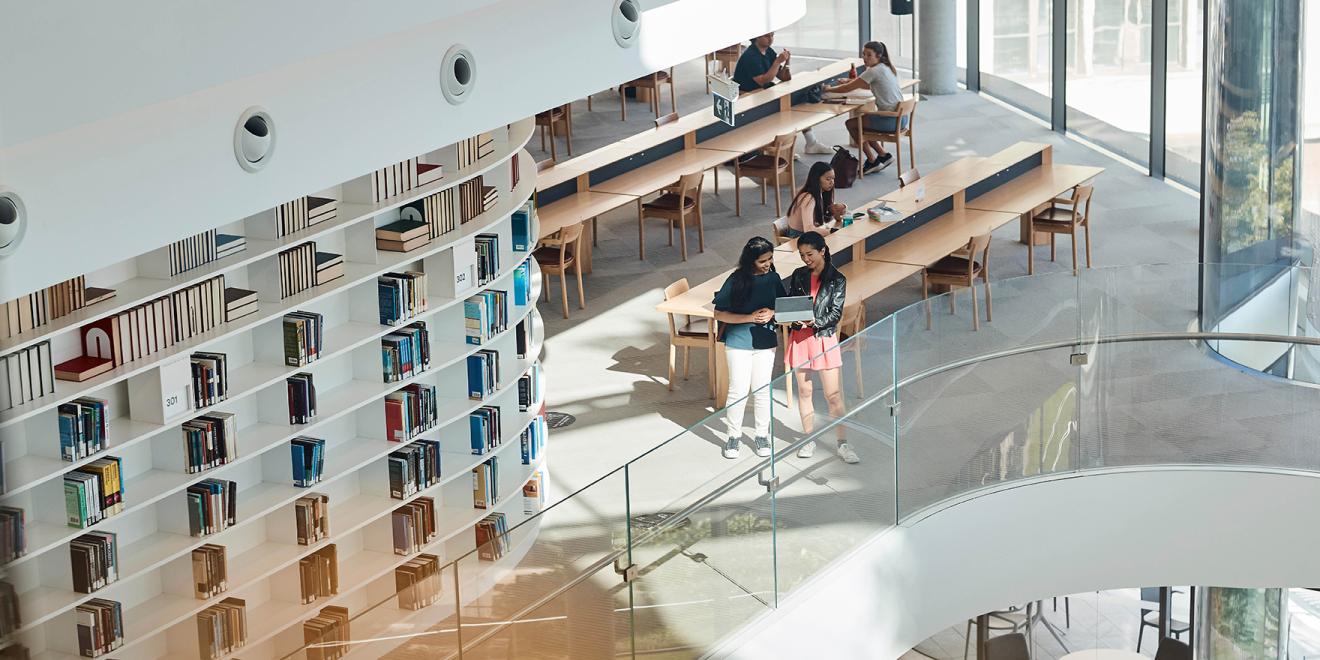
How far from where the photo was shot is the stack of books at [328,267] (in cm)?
589

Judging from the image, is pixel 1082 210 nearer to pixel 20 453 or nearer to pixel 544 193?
pixel 544 193

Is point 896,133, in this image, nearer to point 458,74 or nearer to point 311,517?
point 458,74

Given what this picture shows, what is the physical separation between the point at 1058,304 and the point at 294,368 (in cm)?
438

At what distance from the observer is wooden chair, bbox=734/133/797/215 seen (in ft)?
42.8

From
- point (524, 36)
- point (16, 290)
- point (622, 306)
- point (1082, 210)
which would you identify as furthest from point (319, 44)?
point (1082, 210)

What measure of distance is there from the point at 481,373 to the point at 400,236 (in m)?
0.93

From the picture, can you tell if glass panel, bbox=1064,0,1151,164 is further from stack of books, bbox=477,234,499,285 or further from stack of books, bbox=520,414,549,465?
stack of books, bbox=477,234,499,285

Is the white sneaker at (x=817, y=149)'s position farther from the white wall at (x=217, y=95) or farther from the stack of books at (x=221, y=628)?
the stack of books at (x=221, y=628)

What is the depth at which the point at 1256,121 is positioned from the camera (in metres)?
9.20

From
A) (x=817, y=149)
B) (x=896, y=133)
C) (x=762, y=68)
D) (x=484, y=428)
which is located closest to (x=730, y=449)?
(x=484, y=428)

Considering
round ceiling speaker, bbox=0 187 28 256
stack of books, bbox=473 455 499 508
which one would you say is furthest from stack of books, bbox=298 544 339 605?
round ceiling speaker, bbox=0 187 28 256

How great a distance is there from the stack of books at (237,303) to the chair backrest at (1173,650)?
7.73 metres

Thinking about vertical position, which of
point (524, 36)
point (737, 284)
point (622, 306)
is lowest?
point (622, 306)

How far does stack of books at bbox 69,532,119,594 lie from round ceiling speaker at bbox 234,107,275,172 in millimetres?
1489
